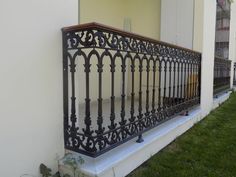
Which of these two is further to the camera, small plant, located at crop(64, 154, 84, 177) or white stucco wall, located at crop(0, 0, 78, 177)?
small plant, located at crop(64, 154, 84, 177)

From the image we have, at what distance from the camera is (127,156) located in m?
2.17

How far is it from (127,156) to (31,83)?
3.33 ft

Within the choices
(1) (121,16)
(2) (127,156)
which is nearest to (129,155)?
(2) (127,156)

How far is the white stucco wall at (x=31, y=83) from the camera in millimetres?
1592

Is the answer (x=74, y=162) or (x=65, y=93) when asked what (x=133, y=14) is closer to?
(x=65, y=93)

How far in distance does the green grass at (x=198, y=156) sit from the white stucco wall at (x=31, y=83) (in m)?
0.86

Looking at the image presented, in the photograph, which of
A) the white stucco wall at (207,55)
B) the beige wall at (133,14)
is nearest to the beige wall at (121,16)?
the beige wall at (133,14)

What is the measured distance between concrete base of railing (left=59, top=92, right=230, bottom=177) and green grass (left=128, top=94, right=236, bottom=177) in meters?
0.07

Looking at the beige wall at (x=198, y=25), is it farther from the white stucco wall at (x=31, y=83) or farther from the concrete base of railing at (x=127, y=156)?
the white stucco wall at (x=31, y=83)

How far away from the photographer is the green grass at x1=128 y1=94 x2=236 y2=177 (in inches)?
89.7

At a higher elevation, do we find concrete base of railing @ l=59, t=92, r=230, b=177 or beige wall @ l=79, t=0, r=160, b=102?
beige wall @ l=79, t=0, r=160, b=102

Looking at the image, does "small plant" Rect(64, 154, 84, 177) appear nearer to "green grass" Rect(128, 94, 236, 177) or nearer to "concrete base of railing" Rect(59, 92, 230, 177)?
"concrete base of railing" Rect(59, 92, 230, 177)

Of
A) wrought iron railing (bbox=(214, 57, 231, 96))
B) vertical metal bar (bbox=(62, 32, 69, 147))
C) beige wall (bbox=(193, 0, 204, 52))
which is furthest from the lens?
wrought iron railing (bbox=(214, 57, 231, 96))

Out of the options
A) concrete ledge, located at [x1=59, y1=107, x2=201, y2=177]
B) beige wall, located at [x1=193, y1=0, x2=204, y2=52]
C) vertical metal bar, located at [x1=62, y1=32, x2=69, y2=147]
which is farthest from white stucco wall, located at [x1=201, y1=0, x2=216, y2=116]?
vertical metal bar, located at [x1=62, y1=32, x2=69, y2=147]
